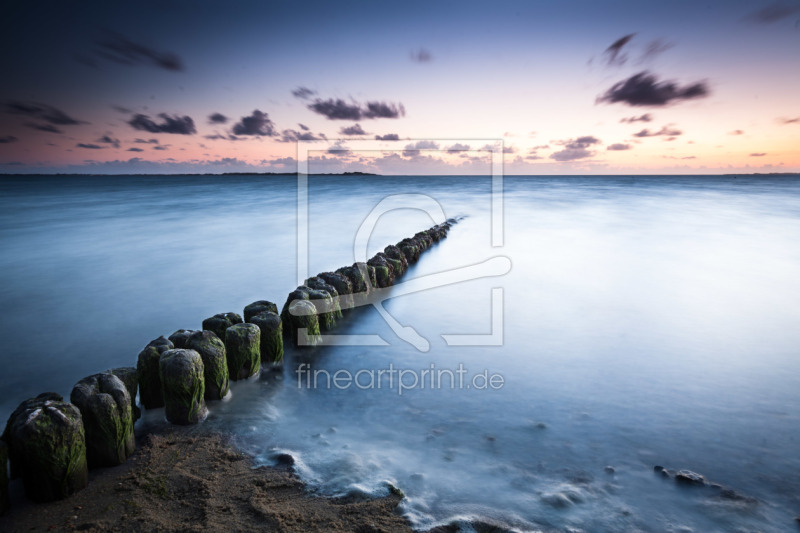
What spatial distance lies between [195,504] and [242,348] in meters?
1.71

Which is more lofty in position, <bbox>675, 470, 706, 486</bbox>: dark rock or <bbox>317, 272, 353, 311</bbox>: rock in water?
<bbox>317, 272, 353, 311</bbox>: rock in water

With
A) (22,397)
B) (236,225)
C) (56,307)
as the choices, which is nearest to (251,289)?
(56,307)

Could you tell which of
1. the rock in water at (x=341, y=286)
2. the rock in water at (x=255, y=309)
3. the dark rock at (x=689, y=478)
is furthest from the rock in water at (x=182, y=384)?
the dark rock at (x=689, y=478)

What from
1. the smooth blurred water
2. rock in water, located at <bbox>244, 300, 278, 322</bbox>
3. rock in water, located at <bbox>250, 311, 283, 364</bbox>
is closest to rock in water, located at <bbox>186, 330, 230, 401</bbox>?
the smooth blurred water

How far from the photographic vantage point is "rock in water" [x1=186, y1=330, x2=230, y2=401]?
372 centimetres

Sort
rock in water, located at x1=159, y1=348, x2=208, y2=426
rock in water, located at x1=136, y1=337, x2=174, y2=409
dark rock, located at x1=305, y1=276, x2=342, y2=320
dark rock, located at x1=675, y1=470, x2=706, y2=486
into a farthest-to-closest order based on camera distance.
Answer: dark rock, located at x1=305, y1=276, x2=342, y2=320
rock in water, located at x1=136, y1=337, x2=174, y2=409
rock in water, located at x1=159, y1=348, x2=208, y2=426
dark rock, located at x1=675, y1=470, x2=706, y2=486

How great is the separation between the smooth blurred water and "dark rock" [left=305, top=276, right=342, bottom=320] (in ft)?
1.07

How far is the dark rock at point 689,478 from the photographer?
2928mm

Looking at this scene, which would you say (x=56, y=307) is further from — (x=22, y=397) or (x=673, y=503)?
(x=673, y=503)

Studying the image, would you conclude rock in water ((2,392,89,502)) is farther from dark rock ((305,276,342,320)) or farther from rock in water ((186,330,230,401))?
dark rock ((305,276,342,320))

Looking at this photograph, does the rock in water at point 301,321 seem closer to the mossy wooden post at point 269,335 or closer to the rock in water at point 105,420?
the mossy wooden post at point 269,335

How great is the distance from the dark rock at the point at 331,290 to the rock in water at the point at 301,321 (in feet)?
2.19

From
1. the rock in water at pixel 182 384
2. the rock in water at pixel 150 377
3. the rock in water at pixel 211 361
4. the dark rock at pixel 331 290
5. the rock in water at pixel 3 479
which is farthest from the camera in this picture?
the dark rock at pixel 331 290

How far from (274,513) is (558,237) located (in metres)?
13.8
